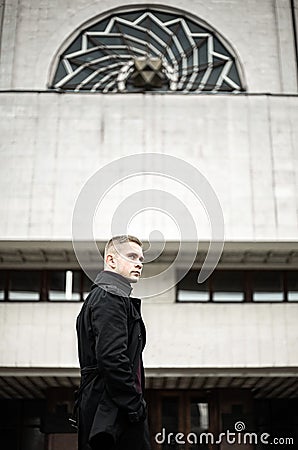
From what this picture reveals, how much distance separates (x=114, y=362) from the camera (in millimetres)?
3002

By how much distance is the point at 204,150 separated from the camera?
39.5ft

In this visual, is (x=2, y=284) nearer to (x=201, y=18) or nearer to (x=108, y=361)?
(x=201, y=18)

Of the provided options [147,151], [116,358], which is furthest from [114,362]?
[147,151]

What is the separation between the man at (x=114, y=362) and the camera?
9.84 feet

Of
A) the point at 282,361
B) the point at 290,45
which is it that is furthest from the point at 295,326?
the point at 290,45

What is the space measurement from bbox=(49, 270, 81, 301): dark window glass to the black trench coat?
948 cm

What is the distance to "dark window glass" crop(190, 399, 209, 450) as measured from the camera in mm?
13273

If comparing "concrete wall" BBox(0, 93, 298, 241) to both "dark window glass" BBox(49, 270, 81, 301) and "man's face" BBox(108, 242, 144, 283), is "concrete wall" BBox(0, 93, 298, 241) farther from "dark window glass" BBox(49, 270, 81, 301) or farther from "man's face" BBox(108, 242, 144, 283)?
"man's face" BBox(108, 242, 144, 283)

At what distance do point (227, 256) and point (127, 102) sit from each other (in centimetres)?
354

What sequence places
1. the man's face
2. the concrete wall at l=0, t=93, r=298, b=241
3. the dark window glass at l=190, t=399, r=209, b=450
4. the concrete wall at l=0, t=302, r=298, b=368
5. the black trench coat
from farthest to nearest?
1. the dark window glass at l=190, t=399, r=209, b=450
2. the concrete wall at l=0, t=302, r=298, b=368
3. the concrete wall at l=0, t=93, r=298, b=241
4. the man's face
5. the black trench coat

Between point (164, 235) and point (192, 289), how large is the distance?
1810mm

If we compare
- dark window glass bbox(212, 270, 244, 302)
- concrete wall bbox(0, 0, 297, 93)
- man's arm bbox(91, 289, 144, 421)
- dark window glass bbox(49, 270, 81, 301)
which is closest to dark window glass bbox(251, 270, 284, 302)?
dark window glass bbox(212, 270, 244, 302)

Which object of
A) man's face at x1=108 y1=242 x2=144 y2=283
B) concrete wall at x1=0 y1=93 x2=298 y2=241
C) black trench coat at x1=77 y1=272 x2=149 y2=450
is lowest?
black trench coat at x1=77 y1=272 x2=149 y2=450

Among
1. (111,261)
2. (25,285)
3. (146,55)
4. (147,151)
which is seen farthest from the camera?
(146,55)
